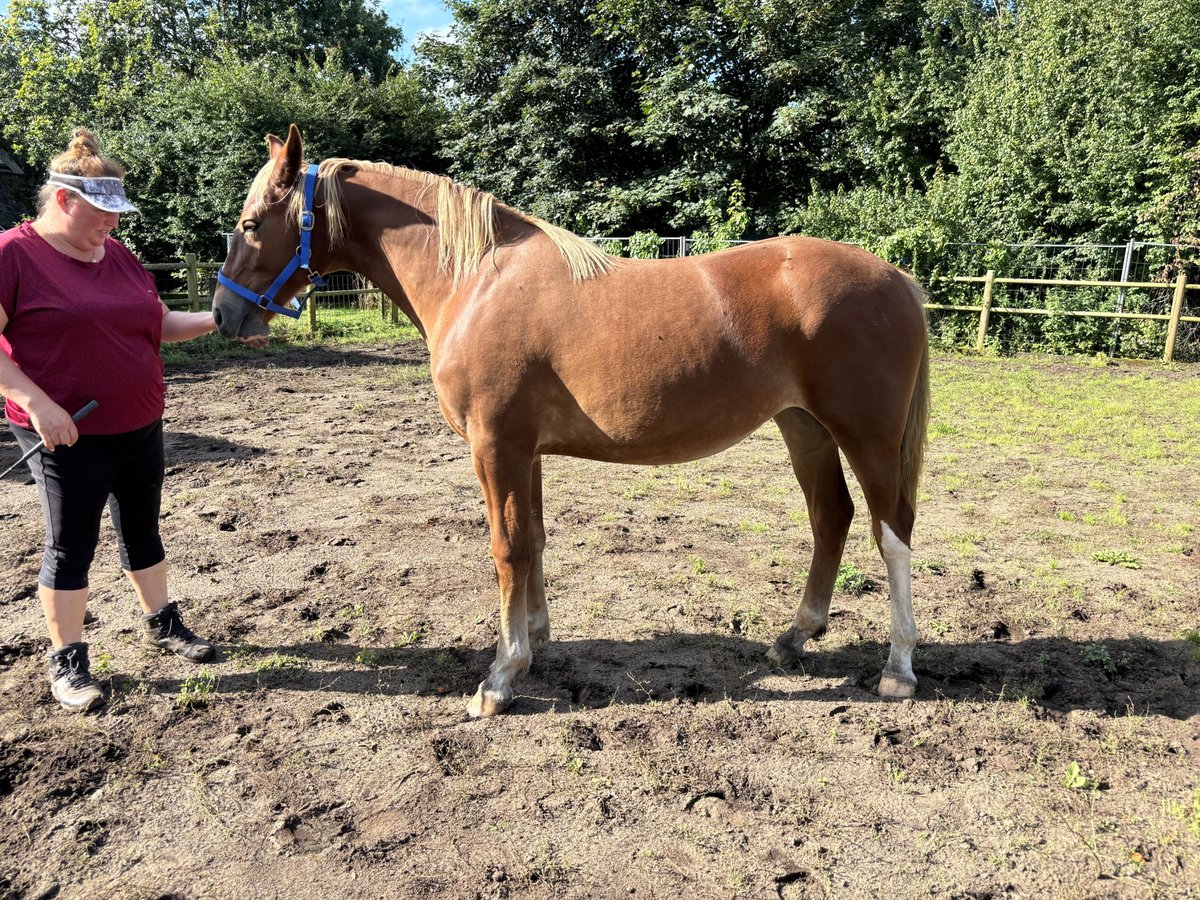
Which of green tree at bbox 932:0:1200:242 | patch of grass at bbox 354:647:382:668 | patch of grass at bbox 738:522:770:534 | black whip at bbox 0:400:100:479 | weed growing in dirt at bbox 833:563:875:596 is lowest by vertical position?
patch of grass at bbox 354:647:382:668

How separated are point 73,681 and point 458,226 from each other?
2.42 meters

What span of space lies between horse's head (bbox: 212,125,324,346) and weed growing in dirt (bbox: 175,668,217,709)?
1.46 meters

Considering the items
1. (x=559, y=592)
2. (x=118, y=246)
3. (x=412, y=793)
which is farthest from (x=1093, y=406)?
(x=118, y=246)

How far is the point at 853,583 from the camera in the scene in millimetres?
4148

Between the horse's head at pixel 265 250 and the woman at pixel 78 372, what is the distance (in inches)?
11.4

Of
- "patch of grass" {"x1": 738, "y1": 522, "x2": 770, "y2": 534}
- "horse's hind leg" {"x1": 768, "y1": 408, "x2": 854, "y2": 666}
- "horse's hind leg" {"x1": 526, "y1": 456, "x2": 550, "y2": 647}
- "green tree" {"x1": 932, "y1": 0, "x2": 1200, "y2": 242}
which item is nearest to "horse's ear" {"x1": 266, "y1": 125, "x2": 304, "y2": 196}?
"horse's hind leg" {"x1": 526, "y1": 456, "x2": 550, "y2": 647}

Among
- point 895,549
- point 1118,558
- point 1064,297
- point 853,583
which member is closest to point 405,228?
point 895,549

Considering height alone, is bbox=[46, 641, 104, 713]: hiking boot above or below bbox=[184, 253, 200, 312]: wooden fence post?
below

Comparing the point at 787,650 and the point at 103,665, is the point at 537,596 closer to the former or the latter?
the point at 787,650

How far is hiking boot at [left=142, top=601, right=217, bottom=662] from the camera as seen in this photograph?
10.9 feet

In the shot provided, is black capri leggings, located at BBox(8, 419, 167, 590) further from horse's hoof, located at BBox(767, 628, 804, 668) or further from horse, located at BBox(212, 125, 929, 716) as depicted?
horse's hoof, located at BBox(767, 628, 804, 668)

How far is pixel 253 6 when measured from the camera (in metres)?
33.5

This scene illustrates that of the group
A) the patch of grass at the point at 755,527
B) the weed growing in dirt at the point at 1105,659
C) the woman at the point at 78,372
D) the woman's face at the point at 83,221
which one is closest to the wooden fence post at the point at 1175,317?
the patch of grass at the point at 755,527

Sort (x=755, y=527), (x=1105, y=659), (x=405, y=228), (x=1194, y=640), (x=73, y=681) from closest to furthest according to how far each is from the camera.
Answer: (x=73, y=681) → (x=405, y=228) → (x=1105, y=659) → (x=1194, y=640) → (x=755, y=527)
